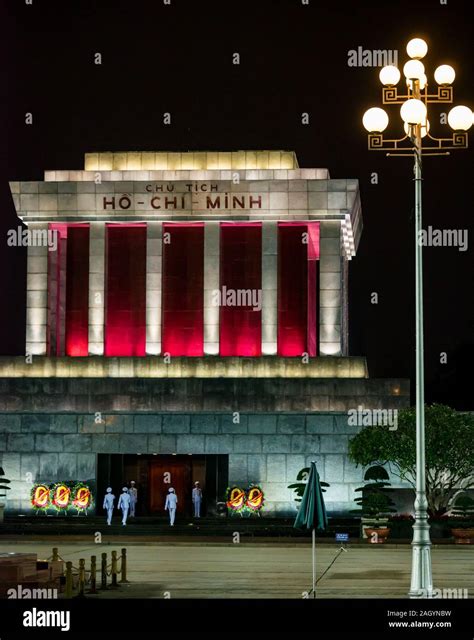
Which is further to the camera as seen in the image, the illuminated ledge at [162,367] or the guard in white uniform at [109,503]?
the illuminated ledge at [162,367]

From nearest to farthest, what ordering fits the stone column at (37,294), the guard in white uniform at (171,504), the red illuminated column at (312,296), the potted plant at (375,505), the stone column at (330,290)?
the potted plant at (375,505) < the guard in white uniform at (171,504) < the stone column at (330,290) < the stone column at (37,294) < the red illuminated column at (312,296)

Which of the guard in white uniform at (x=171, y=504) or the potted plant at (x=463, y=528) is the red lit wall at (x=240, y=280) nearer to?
A: the guard in white uniform at (x=171, y=504)

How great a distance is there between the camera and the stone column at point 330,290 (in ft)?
205

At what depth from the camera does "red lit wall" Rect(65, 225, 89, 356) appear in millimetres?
64562

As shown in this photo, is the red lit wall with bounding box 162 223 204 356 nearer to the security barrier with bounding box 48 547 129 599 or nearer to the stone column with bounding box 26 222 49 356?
the stone column with bounding box 26 222 49 356

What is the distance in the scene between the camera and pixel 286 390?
198 ft

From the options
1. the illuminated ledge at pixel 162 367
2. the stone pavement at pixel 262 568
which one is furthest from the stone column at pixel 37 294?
the stone pavement at pixel 262 568

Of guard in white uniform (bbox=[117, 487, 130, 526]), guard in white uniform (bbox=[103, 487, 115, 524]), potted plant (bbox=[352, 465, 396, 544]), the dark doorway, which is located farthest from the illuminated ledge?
guard in white uniform (bbox=[117, 487, 130, 526])

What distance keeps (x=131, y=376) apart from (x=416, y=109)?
115 ft

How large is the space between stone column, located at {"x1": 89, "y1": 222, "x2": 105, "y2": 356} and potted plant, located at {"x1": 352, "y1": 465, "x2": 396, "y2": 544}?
14.7 m

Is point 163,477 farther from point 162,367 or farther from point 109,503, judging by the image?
point 162,367

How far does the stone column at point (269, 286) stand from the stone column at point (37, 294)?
34.0 ft
